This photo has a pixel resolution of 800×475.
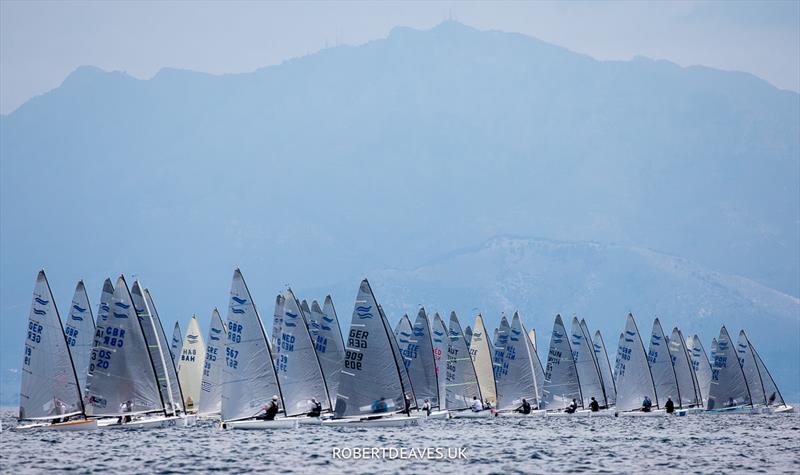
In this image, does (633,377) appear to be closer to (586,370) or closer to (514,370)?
(586,370)

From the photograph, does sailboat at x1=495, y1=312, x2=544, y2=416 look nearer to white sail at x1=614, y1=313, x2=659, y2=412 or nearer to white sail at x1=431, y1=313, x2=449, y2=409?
white sail at x1=431, y1=313, x2=449, y2=409

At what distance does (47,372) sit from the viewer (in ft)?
201

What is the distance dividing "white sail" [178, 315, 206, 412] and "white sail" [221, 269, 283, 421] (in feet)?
76.0

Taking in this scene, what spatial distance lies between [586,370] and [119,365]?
40041mm

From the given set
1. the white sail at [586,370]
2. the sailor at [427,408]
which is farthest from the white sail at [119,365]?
the white sail at [586,370]

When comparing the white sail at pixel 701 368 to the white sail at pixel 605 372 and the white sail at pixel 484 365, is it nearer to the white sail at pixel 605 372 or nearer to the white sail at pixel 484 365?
the white sail at pixel 605 372

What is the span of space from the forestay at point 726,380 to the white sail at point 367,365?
3821cm

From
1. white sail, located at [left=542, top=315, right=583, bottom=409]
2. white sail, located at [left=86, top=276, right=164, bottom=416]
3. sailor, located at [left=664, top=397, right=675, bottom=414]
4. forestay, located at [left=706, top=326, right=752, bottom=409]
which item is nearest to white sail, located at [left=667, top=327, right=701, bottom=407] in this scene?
forestay, located at [left=706, top=326, right=752, bottom=409]

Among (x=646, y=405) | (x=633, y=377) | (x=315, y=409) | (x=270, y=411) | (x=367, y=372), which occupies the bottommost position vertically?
(x=270, y=411)

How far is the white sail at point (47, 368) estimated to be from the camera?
61250mm

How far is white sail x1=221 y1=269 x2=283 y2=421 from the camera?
196ft

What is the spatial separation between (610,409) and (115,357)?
42435 millimetres

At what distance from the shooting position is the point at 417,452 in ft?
160

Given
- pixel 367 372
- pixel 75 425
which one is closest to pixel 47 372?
pixel 75 425
